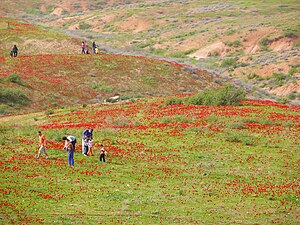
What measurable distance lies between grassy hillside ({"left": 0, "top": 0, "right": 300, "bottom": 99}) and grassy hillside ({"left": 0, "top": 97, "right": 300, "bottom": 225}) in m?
34.6

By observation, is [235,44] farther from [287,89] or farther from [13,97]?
[13,97]

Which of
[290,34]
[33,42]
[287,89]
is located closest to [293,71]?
[287,89]

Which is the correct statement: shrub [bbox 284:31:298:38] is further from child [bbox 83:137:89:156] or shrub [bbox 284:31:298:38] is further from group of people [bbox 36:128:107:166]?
child [bbox 83:137:89:156]

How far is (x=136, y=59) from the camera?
85688 millimetres

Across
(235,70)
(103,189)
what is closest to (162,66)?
(235,70)

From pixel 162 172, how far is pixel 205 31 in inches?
3624

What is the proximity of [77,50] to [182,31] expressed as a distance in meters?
38.5

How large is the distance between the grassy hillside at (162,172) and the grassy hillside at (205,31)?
34.6 m

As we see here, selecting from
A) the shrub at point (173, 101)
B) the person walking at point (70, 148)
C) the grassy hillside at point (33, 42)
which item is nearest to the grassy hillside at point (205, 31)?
the grassy hillside at point (33, 42)

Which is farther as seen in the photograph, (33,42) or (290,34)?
(290,34)

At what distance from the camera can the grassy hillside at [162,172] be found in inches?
922

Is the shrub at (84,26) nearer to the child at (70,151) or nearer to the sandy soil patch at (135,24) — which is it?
the sandy soil patch at (135,24)

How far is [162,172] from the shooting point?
30.6m

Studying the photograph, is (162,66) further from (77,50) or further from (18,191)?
(18,191)
